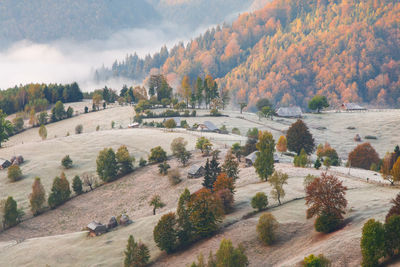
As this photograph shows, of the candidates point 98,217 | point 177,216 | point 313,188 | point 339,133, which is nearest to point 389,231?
point 313,188

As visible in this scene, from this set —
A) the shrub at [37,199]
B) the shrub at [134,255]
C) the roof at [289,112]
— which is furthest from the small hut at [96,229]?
the roof at [289,112]

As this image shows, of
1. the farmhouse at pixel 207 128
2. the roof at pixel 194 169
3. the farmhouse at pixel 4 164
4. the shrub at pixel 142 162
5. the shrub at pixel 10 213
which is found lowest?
the shrub at pixel 10 213

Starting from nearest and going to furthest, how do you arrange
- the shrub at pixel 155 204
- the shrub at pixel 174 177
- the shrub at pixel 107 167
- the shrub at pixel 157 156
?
1. the shrub at pixel 155 204
2. the shrub at pixel 174 177
3. the shrub at pixel 107 167
4. the shrub at pixel 157 156

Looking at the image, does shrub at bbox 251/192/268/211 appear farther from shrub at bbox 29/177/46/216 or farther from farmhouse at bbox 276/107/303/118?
farmhouse at bbox 276/107/303/118

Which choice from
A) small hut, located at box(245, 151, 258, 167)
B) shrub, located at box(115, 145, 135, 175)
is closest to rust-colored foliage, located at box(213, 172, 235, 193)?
small hut, located at box(245, 151, 258, 167)

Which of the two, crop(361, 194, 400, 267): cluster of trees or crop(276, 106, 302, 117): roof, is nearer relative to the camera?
crop(361, 194, 400, 267): cluster of trees

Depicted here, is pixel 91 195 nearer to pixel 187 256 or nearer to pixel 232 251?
pixel 187 256

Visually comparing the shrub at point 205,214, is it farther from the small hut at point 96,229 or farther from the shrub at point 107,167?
the shrub at point 107,167
